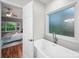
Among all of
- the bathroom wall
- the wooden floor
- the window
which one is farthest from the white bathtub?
the wooden floor

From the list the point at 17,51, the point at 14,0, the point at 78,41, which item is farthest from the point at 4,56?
the point at 78,41

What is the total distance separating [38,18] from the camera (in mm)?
2020

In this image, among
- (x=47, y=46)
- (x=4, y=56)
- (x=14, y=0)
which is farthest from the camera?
(x=4, y=56)

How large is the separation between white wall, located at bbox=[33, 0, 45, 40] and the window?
0.23 metres

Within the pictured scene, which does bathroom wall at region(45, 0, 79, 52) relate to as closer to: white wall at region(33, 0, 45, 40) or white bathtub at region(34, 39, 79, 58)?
white bathtub at region(34, 39, 79, 58)

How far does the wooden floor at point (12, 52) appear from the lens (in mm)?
2156

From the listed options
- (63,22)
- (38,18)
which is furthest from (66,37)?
(38,18)

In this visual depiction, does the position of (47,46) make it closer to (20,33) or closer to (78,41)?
(78,41)

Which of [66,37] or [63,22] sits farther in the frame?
[63,22]

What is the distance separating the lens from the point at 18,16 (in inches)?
105

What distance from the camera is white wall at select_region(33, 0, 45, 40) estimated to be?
1.95 metres

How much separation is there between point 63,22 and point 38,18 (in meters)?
0.71

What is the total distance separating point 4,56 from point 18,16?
140 centimetres

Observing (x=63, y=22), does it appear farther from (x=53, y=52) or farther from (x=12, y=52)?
(x=12, y=52)
